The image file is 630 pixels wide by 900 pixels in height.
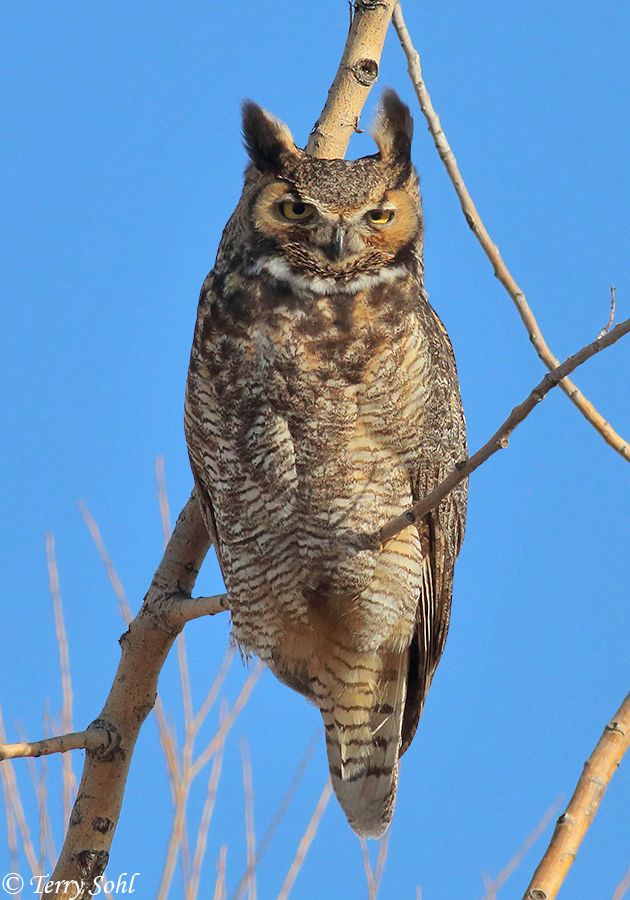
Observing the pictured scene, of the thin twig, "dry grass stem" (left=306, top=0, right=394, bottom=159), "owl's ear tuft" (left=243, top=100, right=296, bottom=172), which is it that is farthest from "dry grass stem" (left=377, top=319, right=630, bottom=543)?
"dry grass stem" (left=306, top=0, right=394, bottom=159)

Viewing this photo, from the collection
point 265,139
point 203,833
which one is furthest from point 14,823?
point 265,139

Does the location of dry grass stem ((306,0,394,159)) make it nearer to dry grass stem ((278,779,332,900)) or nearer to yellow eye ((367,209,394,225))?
yellow eye ((367,209,394,225))

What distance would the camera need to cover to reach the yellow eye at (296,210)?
3203 millimetres

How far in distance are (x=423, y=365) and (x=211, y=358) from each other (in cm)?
66

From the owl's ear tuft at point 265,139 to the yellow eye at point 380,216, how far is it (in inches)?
14.2

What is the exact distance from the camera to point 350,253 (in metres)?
3.20

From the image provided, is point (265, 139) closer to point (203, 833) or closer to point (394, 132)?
point (394, 132)

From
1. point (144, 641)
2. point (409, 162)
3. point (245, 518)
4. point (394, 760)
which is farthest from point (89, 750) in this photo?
point (409, 162)

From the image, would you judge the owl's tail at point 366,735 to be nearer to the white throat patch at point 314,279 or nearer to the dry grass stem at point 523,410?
the white throat patch at point 314,279

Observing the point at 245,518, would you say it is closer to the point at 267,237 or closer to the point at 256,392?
the point at 256,392

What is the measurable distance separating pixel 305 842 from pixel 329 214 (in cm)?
203

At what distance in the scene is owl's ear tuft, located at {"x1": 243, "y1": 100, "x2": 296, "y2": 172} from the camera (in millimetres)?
3402

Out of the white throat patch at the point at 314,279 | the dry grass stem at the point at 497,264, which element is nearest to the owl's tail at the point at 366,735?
the white throat patch at the point at 314,279

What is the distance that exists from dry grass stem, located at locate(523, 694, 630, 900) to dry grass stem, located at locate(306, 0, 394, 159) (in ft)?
8.02
